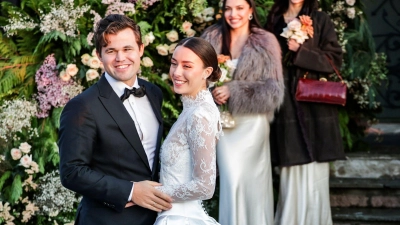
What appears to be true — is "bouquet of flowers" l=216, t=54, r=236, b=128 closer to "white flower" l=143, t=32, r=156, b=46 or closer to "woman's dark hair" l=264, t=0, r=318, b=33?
"woman's dark hair" l=264, t=0, r=318, b=33

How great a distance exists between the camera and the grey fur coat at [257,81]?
6.19m

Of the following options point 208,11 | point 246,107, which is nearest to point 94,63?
point 208,11

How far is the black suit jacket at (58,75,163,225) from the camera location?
3.54 metres

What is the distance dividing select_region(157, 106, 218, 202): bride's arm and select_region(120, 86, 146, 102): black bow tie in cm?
31

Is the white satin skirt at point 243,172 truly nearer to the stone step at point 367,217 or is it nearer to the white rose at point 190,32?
the stone step at point 367,217

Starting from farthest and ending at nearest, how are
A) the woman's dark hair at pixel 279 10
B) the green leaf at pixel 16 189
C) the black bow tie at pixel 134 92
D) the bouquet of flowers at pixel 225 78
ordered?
the green leaf at pixel 16 189 < the woman's dark hair at pixel 279 10 < the bouquet of flowers at pixel 225 78 < the black bow tie at pixel 134 92

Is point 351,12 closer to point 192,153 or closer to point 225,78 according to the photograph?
point 225,78

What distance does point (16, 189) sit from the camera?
22.2 ft

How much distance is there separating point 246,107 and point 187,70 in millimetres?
2480

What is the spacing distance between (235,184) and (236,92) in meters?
0.73

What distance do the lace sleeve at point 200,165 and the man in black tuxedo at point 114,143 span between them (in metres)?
0.08

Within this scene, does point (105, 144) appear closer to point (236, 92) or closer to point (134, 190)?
point (134, 190)

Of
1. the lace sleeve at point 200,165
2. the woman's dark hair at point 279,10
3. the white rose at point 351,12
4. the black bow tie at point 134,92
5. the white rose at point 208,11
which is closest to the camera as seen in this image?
the lace sleeve at point 200,165

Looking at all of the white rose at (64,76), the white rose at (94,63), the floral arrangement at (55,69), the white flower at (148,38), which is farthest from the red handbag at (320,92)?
the white rose at (64,76)
